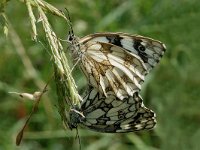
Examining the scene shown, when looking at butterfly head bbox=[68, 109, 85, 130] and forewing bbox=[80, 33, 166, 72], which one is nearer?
butterfly head bbox=[68, 109, 85, 130]

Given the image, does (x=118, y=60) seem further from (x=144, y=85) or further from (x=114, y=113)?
(x=144, y=85)

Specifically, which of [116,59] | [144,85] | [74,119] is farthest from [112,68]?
[144,85]

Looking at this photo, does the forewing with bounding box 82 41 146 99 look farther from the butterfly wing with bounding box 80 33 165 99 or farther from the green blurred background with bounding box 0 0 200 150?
the green blurred background with bounding box 0 0 200 150

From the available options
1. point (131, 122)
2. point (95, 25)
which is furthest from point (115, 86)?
point (95, 25)

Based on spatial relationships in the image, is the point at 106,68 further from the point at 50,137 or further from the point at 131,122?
the point at 50,137

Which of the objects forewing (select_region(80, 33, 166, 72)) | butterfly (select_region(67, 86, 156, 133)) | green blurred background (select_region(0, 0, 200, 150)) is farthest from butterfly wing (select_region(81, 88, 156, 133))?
green blurred background (select_region(0, 0, 200, 150))

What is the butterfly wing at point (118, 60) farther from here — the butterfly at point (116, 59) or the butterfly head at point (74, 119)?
the butterfly head at point (74, 119)

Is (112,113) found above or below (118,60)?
below
